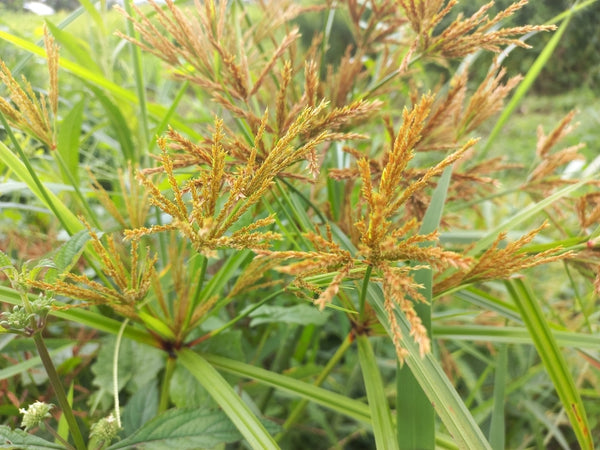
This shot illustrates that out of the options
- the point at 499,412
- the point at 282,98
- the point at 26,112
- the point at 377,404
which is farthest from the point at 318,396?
the point at 26,112

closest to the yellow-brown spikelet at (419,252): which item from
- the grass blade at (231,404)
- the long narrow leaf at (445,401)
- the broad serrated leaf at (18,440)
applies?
the long narrow leaf at (445,401)

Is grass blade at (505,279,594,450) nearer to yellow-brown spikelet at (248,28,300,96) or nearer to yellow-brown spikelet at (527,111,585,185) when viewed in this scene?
yellow-brown spikelet at (527,111,585,185)

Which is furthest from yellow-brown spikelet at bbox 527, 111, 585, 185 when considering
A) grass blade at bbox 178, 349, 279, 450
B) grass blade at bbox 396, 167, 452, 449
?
grass blade at bbox 178, 349, 279, 450

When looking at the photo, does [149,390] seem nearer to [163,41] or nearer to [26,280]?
[26,280]

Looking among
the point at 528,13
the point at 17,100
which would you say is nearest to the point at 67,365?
the point at 17,100

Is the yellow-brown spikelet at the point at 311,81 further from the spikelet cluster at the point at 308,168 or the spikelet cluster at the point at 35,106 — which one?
the spikelet cluster at the point at 35,106

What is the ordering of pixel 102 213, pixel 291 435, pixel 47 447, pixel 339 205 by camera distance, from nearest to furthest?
pixel 47 447 → pixel 339 205 → pixel 291 435 → pixel 102 213
